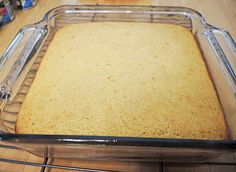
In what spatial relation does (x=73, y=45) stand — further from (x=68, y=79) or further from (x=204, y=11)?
(x=204, y=11)

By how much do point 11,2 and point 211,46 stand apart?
903 millimetres

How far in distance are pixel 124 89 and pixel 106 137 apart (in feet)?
0.52

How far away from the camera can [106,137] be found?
0.38 m

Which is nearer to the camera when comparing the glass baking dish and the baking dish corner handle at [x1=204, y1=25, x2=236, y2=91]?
the glass baking dish

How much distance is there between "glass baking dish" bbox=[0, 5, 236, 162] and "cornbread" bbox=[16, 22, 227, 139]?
0.04 meters

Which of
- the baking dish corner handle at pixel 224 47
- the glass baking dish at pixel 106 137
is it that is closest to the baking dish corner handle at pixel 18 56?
the glass baking dish at pixel 106 137

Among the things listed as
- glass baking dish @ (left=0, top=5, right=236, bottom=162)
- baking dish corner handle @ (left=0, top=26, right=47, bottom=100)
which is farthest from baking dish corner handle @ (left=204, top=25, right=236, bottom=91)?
baking dish corner handle @ (left=0, top=26, right=47, bottom=100)

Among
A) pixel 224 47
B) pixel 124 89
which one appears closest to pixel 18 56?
pixel 124 89

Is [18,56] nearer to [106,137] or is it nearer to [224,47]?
[106,137]

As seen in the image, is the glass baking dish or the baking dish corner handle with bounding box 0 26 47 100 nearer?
the glass baking dish

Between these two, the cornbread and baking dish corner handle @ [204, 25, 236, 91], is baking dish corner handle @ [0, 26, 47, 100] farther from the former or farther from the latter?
baking dish corner handle @ [204, 25, 236, 91]

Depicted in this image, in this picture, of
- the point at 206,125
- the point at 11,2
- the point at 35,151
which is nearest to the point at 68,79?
the point at 35,151

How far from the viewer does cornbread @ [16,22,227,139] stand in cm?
45

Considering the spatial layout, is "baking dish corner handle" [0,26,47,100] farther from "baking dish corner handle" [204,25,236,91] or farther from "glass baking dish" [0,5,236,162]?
"baking dish corner handle" [204,25,236,91]
